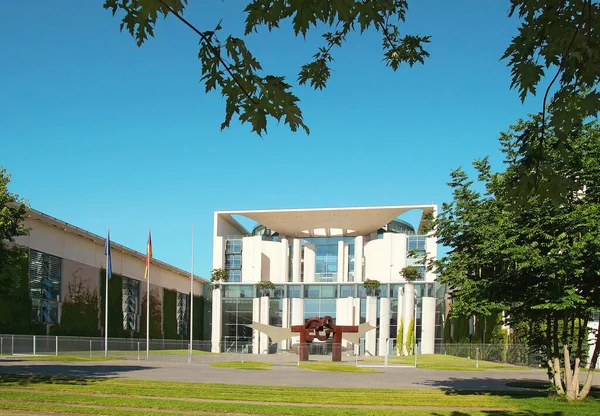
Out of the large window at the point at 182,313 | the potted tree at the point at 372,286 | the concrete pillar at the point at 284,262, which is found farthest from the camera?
the large window at the point at 182,313

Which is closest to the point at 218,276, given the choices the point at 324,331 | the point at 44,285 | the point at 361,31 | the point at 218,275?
the point at 218,275

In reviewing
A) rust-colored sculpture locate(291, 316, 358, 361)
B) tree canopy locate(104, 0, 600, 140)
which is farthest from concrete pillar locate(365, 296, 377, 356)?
tree canopy locate(104, 0, 600, 140)

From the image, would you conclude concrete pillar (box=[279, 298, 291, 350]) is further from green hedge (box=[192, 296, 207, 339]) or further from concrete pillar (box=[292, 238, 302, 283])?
green hedge (box=[192, 296, 207, 339])

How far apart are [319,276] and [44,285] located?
31368mm

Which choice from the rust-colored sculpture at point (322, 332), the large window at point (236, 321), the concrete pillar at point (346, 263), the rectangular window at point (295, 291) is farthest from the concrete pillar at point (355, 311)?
the rust-colored sculpture at point (322, 332)

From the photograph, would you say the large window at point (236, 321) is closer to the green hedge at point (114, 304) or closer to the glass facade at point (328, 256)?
the glass facade at point (328, 256)

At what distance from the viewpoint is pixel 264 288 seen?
70375 mm

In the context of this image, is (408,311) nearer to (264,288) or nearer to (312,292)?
(312,292)

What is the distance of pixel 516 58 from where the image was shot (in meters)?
5.98

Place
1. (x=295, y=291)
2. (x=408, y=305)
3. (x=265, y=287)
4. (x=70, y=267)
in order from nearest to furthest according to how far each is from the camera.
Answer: (x=70, y=267) → (x=408, y=305) → (x=265, y=287) → (x=295, y=291)

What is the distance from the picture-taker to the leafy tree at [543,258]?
653 inches

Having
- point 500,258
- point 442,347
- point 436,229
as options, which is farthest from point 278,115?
point 442,347

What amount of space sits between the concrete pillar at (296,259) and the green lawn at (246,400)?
51.3 meters

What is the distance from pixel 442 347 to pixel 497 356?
13.4m
